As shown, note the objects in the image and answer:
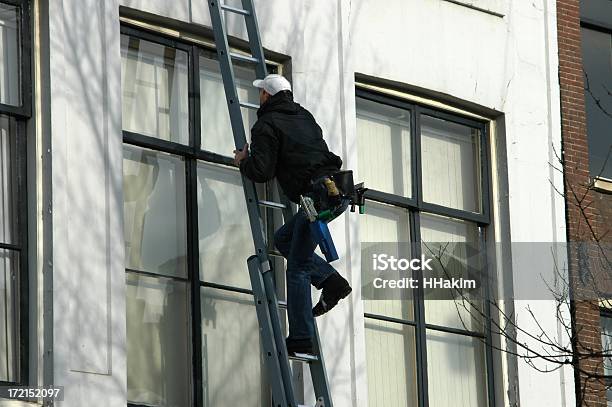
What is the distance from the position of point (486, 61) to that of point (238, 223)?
3372mm

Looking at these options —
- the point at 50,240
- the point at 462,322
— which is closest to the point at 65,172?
the point at 50,240

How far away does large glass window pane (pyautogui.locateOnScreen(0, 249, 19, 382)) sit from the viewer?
39.6 feet

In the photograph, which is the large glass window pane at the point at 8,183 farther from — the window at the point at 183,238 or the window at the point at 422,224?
the window at the point at 422,224

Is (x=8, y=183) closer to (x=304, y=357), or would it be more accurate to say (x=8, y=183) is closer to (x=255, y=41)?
(x=255, y=41)

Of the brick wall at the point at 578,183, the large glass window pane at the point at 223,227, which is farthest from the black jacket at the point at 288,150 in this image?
the brick wall at the point at 578,183

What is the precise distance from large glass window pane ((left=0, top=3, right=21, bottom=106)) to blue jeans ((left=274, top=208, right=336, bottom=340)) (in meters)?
2.09

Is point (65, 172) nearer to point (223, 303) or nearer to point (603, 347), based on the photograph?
point (223, 303)

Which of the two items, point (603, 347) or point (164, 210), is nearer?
point (164, 210)

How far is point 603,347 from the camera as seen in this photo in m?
17.0

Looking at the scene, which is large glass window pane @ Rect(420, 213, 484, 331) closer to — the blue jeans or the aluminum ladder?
the aluminum ladder

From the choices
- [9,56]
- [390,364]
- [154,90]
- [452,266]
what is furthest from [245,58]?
[452,266]

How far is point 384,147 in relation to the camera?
50.5 ft

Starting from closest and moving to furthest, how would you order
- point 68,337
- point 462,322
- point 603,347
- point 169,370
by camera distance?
1. point 68,337
2. point 169,370
3. point 462,322
4. point 603,347

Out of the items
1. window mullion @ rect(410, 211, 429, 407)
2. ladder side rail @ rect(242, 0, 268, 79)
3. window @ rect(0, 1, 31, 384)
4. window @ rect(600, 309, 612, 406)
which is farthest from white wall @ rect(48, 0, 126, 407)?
window @ rect(600, 309, 612, 406)
